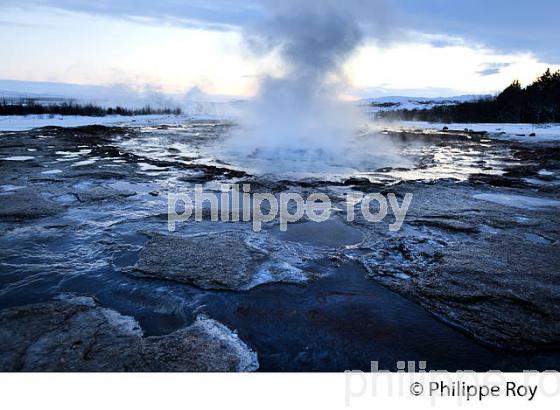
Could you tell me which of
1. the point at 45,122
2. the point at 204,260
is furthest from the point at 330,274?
the point at 45,122

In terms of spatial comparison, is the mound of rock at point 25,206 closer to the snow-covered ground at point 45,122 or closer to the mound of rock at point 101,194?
the mound of rock at point 101,194

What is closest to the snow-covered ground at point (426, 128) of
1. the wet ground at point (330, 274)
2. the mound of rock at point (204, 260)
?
the wet ground at point (330, 274)

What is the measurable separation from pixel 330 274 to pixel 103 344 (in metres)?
2.43

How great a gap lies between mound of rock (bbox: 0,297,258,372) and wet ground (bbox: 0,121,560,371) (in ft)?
0.52

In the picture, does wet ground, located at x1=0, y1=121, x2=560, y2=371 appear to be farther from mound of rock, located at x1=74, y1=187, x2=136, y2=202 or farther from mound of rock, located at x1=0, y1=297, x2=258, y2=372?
mound of rock, located at x1=0, y1=297, x2=258, y2=372

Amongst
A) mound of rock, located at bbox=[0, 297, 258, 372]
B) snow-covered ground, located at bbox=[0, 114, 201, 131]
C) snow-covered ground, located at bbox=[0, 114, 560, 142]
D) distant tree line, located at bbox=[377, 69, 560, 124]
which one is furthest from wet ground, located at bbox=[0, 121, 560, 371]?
distant tree line, located at bbox=[377, 69, 560, 124]

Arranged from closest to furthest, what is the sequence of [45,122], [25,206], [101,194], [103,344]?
[103,344] → [25,206] → [101,194] → [45,122]

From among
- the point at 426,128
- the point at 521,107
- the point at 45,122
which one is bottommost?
the point at 45,122

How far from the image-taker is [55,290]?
4023 millimetres

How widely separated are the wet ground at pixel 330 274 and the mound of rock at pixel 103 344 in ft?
0.52

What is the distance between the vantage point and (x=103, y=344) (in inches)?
122

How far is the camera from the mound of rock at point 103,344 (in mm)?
2875

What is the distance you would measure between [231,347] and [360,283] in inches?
68.9

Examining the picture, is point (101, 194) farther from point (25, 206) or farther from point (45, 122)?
point (45, 122)
